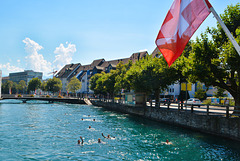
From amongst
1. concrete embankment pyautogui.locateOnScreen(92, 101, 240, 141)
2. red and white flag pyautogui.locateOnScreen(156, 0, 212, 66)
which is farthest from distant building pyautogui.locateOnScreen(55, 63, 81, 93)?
red and white flag pyautogui.locateOnScreen(156, 0, 212, 66)

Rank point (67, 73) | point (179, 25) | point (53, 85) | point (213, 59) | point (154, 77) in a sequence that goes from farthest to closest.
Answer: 1. point (67, 73)
2. point (53, 85)
3. point (154, 77)
4. point (213, 59)
5. point (179, 25)

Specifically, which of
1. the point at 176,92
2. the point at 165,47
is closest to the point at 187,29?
the point at 165,47

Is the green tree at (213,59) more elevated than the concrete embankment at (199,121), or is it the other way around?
the green tree at (213,59)

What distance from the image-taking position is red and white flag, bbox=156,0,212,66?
333 inches

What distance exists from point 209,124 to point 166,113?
10548 mm

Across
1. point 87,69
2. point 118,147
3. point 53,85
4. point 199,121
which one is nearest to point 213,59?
point 199,121

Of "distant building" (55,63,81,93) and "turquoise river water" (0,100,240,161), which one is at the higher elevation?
"distant building" (55,63,81,93)

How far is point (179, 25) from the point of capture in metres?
8.80

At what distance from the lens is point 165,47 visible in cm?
907

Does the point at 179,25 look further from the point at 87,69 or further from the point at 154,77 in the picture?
the point at 87,69

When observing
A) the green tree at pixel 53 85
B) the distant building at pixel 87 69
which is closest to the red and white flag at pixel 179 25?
the distant building at pixel 87 69

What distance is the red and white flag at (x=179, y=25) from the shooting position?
27.7 ft

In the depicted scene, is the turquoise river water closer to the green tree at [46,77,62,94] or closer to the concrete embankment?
the concrete embankment

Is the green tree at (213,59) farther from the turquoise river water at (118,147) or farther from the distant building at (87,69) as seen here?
the distant building at (87,69)
